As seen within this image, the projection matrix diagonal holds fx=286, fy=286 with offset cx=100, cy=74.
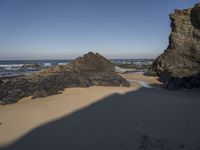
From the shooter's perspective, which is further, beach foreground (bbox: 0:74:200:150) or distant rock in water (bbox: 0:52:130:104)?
distant rock in water (bbox: 0:52:130:104)

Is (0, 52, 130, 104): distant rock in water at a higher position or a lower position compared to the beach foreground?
higher

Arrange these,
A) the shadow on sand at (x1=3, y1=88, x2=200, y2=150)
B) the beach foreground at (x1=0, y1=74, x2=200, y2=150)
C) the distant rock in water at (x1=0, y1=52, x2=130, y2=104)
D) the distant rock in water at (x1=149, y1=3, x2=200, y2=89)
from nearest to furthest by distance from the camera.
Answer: the shadow on sand at (x1=3, y1=88, x2=200, y2=150), the beach foreground at (x1=0, y1=74, x2=200, y2=150), the distant rock in water at (x1=0, y1=52, x2=130, y2=104), the distant rock in water at (x1=149, y1=3, x2=200, y2=89)

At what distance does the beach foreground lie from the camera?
5.48 metres

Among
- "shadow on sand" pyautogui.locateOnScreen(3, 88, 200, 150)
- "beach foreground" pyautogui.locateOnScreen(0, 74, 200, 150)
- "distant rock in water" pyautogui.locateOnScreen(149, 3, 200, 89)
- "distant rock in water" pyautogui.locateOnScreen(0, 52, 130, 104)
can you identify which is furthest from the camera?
"distant rock in water" pyautogui.locateOnScreen(149, 3, 200, 89)

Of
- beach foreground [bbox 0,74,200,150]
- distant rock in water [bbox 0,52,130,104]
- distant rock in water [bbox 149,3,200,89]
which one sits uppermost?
distant rock in water [bbox 149,3,200,89]

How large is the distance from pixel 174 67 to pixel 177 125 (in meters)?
13.9

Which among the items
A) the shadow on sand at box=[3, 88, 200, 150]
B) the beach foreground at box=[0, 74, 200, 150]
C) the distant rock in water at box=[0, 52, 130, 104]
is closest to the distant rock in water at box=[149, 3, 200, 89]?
the distant rock in water at box=[0, 52, 130, 104]

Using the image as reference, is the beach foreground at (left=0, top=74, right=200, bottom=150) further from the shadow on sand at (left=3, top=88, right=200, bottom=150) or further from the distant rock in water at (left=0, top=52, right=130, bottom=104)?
the distant rock in water at (left=0, top=52, right=130, bottom=104)

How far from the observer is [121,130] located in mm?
6234

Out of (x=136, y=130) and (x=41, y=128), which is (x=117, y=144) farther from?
(x=41, y=128)

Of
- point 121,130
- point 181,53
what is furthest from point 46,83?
point 181,53

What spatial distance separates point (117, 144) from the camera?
5.39 m

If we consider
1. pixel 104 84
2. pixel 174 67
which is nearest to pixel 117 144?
pixel 104 84

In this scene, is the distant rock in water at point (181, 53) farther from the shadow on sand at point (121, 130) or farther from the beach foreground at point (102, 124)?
the shadow on sand at point (121, 130)
